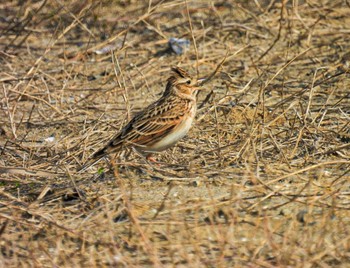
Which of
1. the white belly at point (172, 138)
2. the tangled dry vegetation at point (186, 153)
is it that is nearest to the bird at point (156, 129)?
the white belly at point (172, 138)

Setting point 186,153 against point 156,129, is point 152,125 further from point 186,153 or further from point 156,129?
point 186,153

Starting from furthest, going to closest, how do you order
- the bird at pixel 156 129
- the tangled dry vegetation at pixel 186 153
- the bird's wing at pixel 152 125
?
the bird's wing at pixel 152 125, the bird at pixel 156 129, the tangled dry vegetation at pixel 186 153

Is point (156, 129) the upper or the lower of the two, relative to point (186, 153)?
upper

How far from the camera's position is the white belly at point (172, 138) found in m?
7.91

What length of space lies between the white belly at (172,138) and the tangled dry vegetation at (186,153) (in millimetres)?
134

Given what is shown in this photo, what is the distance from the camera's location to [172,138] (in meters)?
7.90

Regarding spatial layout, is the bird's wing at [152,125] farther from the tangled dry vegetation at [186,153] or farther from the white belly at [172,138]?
the tangled dry vegetation at [186,153]

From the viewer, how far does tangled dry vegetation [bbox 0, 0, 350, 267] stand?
5.99 m

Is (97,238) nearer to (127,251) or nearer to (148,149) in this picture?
(127,251)

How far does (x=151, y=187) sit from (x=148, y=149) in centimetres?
65

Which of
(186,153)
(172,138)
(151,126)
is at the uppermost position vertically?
(151,126)

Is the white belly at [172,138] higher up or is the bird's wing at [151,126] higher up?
the bird's wing at [151,126]

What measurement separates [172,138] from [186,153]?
1.54ft

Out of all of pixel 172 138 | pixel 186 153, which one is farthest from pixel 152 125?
pixel 186 153
